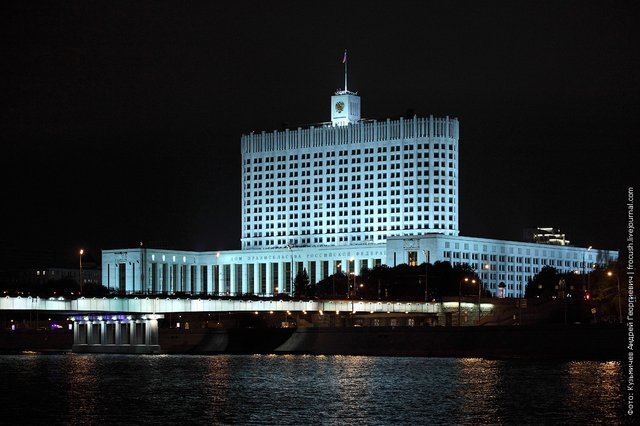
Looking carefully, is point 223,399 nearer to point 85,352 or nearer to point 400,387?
point 400,387

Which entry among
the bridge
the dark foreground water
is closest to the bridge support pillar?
the bridge

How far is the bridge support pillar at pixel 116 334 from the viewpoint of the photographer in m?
184

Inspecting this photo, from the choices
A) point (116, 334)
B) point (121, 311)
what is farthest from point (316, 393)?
point (116, 334)

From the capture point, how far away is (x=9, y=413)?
291ft

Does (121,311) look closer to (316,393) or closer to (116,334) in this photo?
(116,334)

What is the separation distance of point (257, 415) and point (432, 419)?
36.4 ft

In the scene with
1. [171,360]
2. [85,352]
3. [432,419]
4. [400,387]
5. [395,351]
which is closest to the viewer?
[432,419]

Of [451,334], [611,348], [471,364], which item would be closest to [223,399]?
[471,364]

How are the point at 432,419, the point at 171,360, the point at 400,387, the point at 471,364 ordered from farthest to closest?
the point at 171,360, the point at 471,364, the point at 400,387, the point at 432,419

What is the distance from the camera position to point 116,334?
620ft

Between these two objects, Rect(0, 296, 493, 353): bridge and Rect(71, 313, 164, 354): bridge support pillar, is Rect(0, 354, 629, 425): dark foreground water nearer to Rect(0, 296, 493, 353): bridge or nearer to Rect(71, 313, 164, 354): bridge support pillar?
Rect(0, 296, 493, 353): bridge

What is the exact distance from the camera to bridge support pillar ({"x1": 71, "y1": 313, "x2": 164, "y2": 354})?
18375 centimetres

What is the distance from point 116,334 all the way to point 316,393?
8979 centimetres

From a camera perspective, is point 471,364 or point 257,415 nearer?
point 257,415
